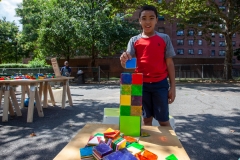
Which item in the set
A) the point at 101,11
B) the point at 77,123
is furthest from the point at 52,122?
the point at 101,11

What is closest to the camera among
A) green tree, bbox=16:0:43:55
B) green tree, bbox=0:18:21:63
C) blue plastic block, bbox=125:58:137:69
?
blue plastic block, bbox=125:58:137:69

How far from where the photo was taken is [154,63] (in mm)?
2250

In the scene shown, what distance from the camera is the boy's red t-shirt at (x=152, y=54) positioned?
7.34 feet

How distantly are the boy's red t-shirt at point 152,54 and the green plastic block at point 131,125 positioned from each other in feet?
2.31

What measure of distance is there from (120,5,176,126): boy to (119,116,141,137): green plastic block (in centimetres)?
65

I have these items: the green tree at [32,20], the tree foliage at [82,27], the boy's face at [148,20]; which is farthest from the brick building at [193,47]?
the boy's face at [148,20]

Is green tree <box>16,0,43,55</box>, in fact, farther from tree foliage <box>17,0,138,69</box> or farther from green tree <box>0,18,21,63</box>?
green tree <box>0,18,21,63</box>

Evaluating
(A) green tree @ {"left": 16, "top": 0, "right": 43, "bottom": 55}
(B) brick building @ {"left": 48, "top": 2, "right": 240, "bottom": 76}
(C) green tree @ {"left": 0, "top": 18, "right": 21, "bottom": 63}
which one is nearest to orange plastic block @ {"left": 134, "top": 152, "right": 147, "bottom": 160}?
(A) green tree @ {"left": 16, "top": 0, "right": 43, "bottom": 55}

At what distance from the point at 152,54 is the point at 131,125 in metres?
0.87

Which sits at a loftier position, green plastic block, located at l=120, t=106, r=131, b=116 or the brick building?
→ the brick building

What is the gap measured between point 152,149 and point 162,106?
87 centimetres

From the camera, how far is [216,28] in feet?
61.8

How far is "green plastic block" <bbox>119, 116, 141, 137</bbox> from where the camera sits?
1.70 meters

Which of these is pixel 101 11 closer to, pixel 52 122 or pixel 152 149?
pixel 52 122
